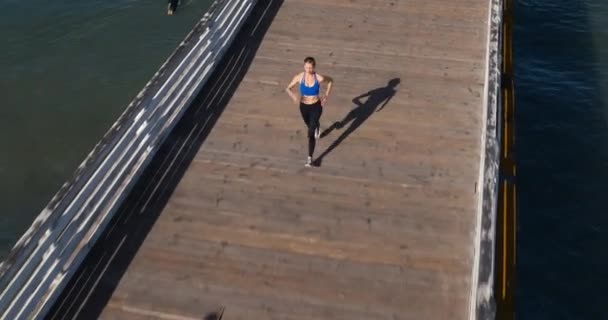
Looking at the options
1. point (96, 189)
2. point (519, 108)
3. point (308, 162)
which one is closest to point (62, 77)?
point (96, 189)

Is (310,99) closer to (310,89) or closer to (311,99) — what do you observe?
(311,99)

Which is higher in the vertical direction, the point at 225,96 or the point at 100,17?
the point at 225,96

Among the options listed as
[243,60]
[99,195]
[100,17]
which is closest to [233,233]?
[99,195]

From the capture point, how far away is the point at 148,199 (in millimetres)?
10172

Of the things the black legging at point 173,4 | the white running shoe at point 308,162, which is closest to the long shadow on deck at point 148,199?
the white running shoe at point 308,162

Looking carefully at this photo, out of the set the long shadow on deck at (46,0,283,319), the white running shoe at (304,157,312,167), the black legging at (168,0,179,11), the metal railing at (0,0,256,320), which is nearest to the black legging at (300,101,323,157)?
the white running shoe at (304,157,312,167)

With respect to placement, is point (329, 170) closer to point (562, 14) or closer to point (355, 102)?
point (355, 102)

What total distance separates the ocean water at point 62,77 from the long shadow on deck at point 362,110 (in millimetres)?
7647

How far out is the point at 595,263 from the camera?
1388 centimetres

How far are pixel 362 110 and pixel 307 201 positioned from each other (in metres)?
2.82

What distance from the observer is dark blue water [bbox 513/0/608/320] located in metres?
13.5

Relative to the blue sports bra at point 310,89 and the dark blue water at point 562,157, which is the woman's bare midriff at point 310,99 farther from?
the dark blue water at point 562,157

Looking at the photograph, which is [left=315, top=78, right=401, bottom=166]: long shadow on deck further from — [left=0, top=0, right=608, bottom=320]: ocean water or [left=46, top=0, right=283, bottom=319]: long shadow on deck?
[left=0, top=0, right=608, bottom=320]: ocean water

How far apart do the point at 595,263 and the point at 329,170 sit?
6.99 metres
